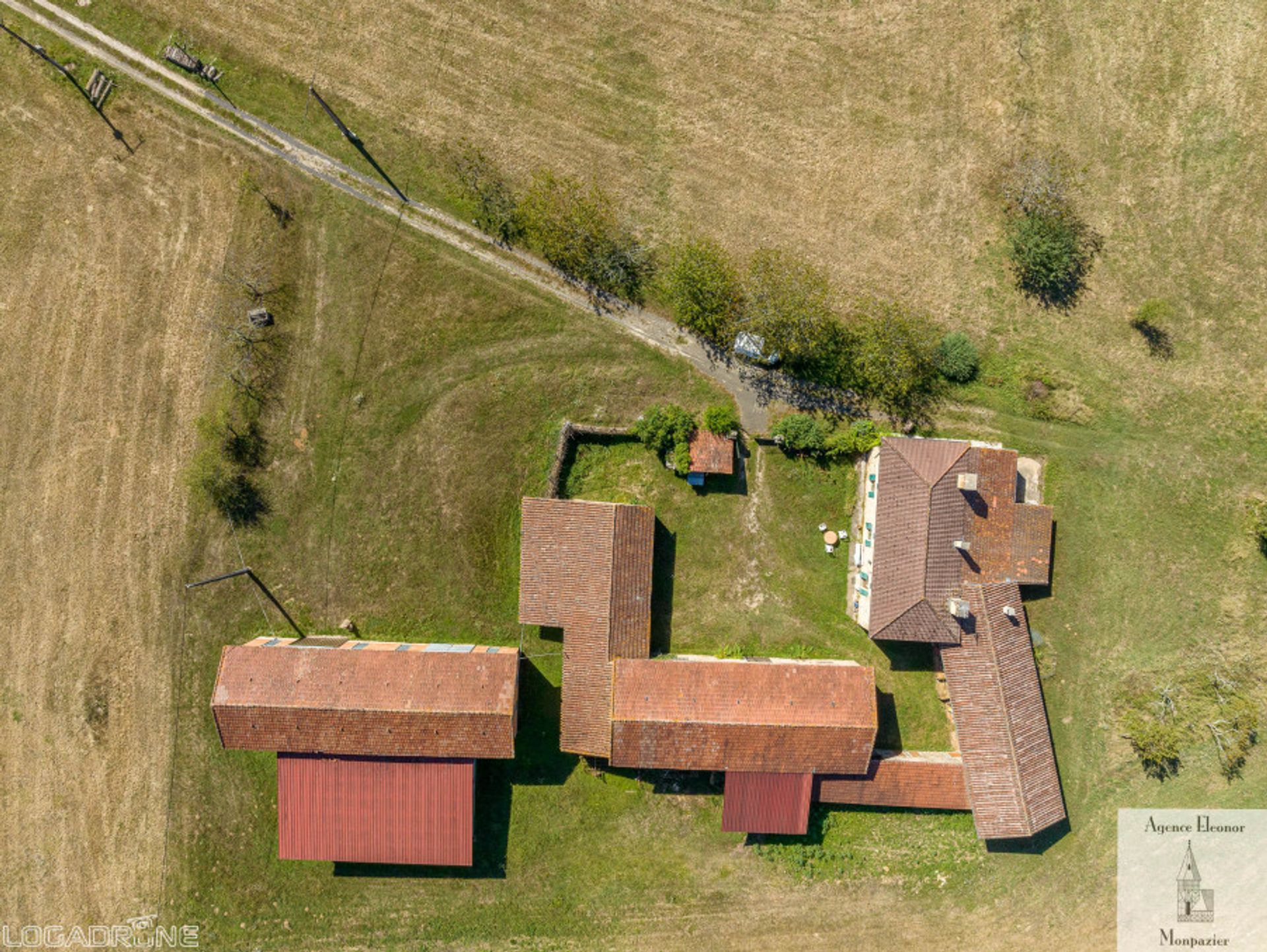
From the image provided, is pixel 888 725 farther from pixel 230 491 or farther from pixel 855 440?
pixel 230 491

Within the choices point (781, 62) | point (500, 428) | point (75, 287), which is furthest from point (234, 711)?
point (781, 62)

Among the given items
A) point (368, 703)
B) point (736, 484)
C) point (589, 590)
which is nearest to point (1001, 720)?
point (736, 484)

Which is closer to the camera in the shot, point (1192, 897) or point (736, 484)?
point (736, 484)

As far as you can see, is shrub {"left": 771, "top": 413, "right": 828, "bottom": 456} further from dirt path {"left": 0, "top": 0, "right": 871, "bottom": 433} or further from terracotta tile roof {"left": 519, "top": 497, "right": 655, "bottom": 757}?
terracotta tile roof {"left": 519, "top": 497, "right": 655, "bottom": 757}

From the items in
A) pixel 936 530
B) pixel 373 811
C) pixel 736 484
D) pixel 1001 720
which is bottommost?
pixel 373 811

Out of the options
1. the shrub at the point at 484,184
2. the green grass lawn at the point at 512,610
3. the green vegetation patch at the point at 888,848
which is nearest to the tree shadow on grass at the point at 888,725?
the green grass lawn at the point at 512,610

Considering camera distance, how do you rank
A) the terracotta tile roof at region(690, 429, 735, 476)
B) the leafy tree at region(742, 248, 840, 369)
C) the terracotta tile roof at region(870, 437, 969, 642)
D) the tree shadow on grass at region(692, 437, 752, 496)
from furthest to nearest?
the tree shadow on grass at region(692, 437, 752, 496), the terracotta tile roof at region(690, 429, 735, 476), the leafy tree at region(742, 248, 840, 369), the terracotta tile roof at region(870, 437, 969, 642)

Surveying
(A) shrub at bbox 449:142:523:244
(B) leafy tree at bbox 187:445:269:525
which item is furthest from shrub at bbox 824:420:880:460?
(B) leafy tree at bbox 187:445:269:525
